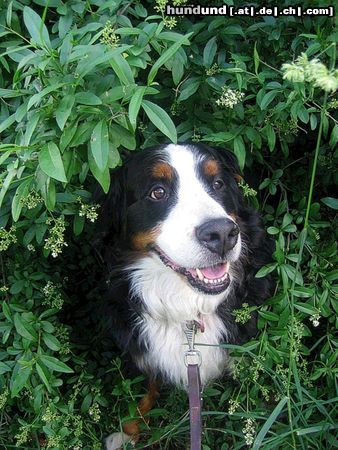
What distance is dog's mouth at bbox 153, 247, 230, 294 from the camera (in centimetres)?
239

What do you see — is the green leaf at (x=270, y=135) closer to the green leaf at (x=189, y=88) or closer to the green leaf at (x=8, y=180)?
the green leaf at (x=189, y=88)

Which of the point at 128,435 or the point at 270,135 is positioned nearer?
the point at 270,135

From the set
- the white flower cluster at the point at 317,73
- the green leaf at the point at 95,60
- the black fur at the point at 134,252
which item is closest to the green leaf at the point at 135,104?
the green leaf at the point at 95,60

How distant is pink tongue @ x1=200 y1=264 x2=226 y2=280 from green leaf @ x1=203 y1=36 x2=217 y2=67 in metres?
0.79

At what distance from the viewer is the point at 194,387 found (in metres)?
2.37

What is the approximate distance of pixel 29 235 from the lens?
2.51 m

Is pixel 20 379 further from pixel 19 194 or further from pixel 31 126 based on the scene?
pixel 31 126

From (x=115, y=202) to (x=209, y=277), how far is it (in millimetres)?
578

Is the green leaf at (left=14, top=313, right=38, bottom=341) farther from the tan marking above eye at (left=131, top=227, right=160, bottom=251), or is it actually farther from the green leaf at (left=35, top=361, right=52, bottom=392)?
the tan marking above eye at (left=131, top=227, right=160, bottom=251)

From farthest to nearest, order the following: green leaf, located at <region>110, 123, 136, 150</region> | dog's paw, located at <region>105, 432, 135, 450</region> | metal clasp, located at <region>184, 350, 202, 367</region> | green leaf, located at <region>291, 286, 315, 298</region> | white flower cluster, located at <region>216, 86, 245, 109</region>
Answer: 1. dog's paw, located at <region>105, 432, 135, 450</region>
2. metal clasp, located at <region>184, 350, 202, 367</region>
3. green leaf, located at <region>291, 286, 315, 298</region>
4. white flower cluster, located at <region>216, 86, 245, 109</region>
5. green leaf, located at <region>110, 123, 136, 150</region>

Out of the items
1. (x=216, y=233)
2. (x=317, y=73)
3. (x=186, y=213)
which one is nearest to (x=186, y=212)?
(x=186, y=213)

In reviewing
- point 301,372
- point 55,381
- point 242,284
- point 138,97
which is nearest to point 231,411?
point 301,372

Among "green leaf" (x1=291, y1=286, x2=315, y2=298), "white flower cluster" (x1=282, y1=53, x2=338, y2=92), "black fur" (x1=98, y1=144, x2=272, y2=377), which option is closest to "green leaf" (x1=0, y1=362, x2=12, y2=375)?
"black fur" (x1=98, y1=144, x2=272, y2=377)

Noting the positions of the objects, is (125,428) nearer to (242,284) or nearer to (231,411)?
(231,411)
